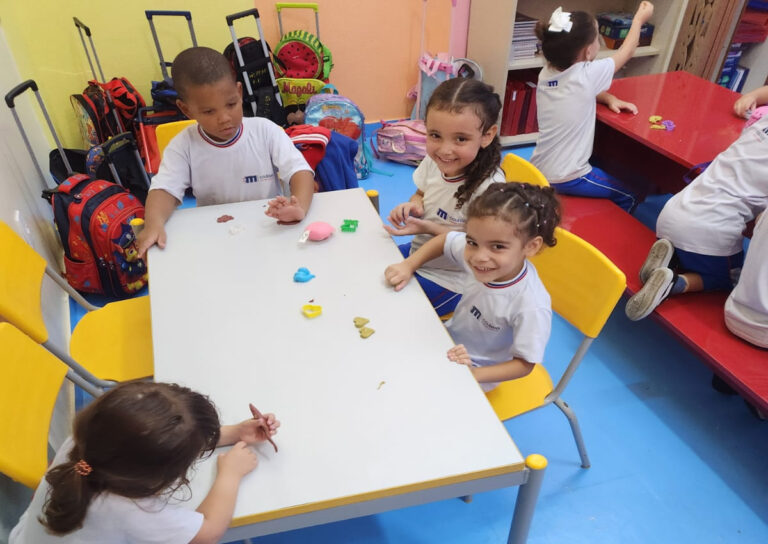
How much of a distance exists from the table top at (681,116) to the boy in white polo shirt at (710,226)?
0.24 meters

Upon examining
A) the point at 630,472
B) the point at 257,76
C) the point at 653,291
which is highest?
the point at 257,76

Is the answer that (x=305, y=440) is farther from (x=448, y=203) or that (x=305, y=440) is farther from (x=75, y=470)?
(x=448, y=203)

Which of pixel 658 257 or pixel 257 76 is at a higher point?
pixel 257 76

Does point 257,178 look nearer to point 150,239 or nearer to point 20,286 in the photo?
point 150,239

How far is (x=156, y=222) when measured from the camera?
1557 millimetres

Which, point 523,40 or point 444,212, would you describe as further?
point 523,40

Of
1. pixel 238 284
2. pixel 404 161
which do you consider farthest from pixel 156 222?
pixel 404 161

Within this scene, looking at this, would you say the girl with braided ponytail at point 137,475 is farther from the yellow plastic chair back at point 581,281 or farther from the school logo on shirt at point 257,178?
the school logo on shirt at point 257,178

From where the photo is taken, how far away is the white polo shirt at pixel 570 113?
238cm

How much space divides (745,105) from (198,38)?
121 inches

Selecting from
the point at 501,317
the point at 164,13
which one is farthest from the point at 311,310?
the point at 164,13

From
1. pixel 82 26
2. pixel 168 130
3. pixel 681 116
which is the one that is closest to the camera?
pixel 168 130

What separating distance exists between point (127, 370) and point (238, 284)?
0.48 m

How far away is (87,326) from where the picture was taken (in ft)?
5.33
